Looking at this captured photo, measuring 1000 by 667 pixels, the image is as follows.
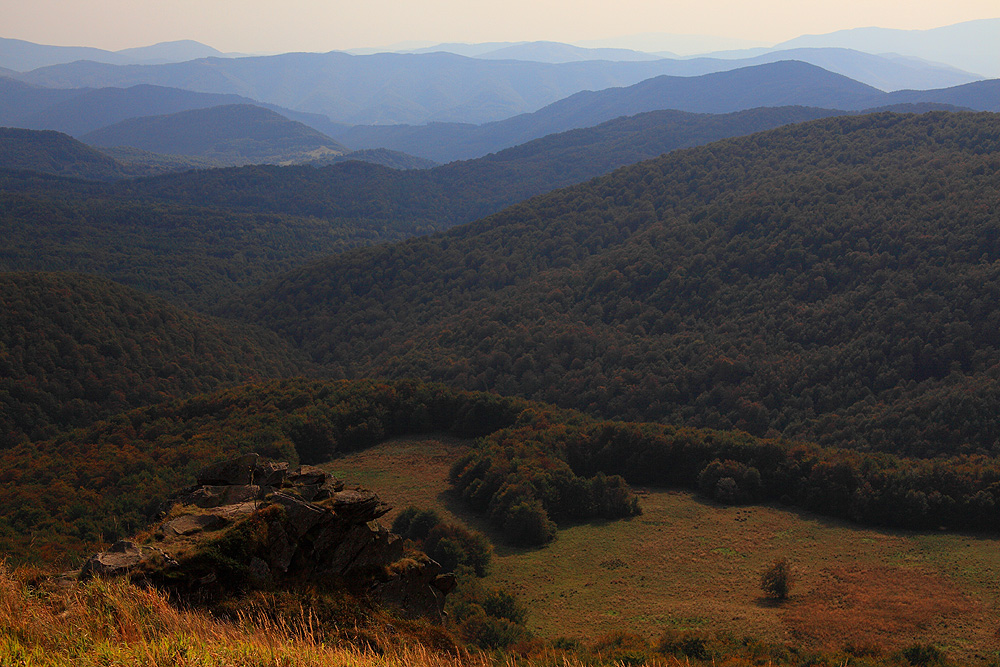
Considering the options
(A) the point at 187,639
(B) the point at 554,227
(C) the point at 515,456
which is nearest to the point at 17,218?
(B) the point at 554,227

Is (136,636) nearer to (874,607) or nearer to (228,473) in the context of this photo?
(228,473)

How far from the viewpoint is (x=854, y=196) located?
86.9 meters

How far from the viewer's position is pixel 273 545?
11.9 metres

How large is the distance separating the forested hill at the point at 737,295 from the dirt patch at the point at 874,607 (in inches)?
1062

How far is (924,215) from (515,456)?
207ft

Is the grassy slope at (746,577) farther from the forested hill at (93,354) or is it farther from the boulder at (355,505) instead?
the forested hill at (93,354)

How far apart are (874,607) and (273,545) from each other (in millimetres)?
22308

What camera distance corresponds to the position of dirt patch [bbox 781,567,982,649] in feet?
70.7

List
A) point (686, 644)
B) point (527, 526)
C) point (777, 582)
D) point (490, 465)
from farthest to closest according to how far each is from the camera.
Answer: point (490, 465), point (527, 526), point (777, 582), point (686, 644)

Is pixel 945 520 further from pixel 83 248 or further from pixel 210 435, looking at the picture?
pixel 83 248

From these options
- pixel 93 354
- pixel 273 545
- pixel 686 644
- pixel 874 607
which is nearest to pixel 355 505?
pixel 273 545

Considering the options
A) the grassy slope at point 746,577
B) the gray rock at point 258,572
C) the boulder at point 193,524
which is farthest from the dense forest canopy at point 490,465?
the gray rock at point 258,572

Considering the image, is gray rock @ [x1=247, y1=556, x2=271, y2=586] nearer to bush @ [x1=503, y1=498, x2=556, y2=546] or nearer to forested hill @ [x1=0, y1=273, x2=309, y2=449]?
bush @ [x1=503, y1=498, x2=556, y2=546]

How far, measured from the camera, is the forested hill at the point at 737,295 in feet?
196
